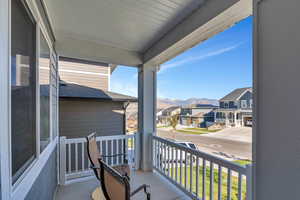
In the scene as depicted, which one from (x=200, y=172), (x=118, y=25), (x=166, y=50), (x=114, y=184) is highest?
(x=118, y=25)

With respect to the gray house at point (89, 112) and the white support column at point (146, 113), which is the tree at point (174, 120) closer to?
the white support column at point (146, 113)

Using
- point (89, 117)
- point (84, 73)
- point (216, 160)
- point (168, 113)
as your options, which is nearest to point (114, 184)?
point (216, 160)

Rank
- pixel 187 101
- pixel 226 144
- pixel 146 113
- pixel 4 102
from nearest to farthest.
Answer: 1. pixel 4 102
2. pixel 226 144
3. pixel 187 101
4. pixel 146 113

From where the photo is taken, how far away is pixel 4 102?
0.82m

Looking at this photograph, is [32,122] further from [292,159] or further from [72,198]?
[292,159]

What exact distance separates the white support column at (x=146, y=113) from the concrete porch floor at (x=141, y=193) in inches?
16.7

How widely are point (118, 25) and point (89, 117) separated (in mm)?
3058

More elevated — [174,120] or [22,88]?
[22,88]

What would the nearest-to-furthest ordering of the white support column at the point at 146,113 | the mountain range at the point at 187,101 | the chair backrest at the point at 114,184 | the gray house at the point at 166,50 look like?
the gray house at the point at 166,50 → the chair backrest at the point at 114,184 → the mountain range at the point at 187,101 → the white support column at the point at 146,113

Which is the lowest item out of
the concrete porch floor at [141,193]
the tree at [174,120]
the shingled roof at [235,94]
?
the concrete porch floor at [141,193]

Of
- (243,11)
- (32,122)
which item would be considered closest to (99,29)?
(32,122)

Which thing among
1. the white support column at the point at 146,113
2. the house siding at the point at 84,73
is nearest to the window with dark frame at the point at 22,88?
the white support column at the point at 146,113

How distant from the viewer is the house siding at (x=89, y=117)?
14.1 feet

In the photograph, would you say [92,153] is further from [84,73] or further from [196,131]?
[84,73]
